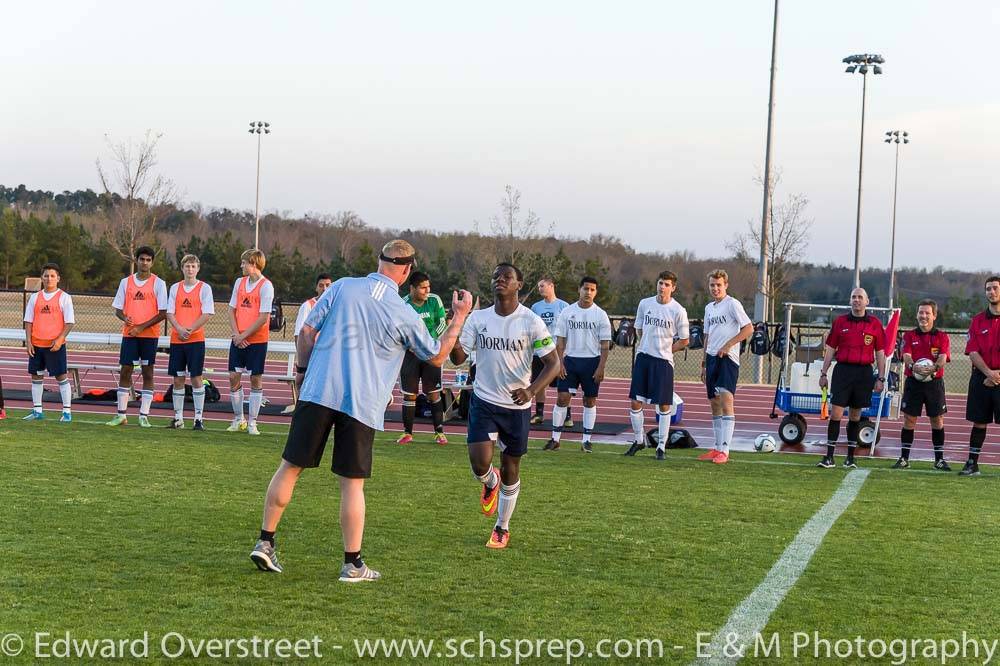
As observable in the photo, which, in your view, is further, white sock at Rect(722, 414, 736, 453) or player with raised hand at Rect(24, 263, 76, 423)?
player with raised hand at Rect(24, 263, 76, 423)

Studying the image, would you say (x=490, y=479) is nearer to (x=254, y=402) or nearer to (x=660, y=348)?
(x=660, y=348)

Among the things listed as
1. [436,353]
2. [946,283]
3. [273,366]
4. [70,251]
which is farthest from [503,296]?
[946,283]

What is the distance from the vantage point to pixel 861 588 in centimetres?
630

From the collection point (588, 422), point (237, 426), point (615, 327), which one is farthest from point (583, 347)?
point (615, 327)

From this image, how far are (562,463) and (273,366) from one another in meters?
15.5

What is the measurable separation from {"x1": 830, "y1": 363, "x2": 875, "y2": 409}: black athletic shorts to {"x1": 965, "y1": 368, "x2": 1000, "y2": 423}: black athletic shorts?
100 cm

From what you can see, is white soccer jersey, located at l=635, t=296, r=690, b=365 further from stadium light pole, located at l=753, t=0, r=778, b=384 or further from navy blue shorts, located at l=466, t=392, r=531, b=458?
stadium light pole, located at l=753, t=0, r=778, b=384

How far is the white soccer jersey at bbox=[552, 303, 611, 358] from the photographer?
13.3m

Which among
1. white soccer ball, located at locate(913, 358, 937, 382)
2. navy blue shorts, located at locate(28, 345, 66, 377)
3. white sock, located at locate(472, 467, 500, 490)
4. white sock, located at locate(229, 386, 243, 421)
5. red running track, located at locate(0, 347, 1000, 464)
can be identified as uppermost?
white soccer ball, located at locate(913, 358, 937, 382)

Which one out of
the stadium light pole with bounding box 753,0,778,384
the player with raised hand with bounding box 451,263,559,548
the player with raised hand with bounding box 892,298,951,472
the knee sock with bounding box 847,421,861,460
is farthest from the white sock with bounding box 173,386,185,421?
the stadium light pole with bounding box 753,0,778,384

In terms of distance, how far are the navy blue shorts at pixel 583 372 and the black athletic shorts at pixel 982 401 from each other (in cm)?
403

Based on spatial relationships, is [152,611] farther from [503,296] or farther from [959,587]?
[959,587]

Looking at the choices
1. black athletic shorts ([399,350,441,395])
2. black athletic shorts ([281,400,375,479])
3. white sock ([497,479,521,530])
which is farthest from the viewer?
black athletic shorts ([399,350,441,395])

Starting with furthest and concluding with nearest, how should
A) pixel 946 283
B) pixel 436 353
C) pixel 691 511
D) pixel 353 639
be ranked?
pixel 946 283
pixel 691 511
pixel 436 353
pixel 353 639
